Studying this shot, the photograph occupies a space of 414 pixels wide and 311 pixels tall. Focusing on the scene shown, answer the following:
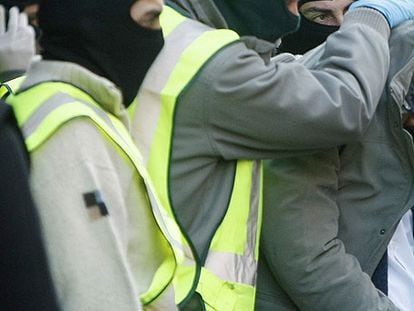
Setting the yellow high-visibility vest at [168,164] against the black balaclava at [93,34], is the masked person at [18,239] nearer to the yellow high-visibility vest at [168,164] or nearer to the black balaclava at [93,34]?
the black balaclava at [93,34]

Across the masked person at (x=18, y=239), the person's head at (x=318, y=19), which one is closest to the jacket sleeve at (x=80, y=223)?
the masked person at (x=18, y=239)

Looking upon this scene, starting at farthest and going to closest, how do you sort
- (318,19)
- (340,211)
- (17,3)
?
(318,19), (340,211), (17,3)

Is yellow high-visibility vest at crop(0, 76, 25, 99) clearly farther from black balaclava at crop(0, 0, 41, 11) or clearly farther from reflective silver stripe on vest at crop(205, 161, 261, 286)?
reflective silver stripe on vest at crop(205, 161, 261, 286)

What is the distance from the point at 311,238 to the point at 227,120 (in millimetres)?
505

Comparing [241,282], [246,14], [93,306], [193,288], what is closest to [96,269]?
[93,306]

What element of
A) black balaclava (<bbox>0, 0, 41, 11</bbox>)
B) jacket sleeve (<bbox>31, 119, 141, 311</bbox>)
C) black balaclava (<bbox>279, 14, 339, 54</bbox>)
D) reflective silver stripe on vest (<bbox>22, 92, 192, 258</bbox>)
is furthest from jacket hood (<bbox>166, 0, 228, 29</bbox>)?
black balaclava (<bbox>279, 14, 339, 54</bbox>)

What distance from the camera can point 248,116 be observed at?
227 centimetres

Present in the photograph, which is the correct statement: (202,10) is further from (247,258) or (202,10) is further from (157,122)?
(247,258)

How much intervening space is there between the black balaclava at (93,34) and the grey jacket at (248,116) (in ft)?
0.69

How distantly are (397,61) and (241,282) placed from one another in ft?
2.42

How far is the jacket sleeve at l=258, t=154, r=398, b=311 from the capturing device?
2.58 metres

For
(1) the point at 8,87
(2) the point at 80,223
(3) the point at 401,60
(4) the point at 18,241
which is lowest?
(3) the point at 401,60

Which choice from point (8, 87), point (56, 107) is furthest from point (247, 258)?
point (56, 107)

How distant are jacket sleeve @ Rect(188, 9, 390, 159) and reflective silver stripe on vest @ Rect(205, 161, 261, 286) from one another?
0.35 feet
